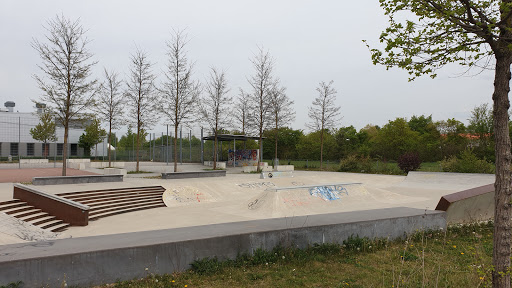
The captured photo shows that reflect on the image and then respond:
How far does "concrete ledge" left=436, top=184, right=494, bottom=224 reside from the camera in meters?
8.42

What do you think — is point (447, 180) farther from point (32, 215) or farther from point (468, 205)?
point (32, 215)

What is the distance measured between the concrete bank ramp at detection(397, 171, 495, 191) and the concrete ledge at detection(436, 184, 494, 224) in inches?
404

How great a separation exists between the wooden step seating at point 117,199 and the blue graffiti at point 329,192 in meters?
6.45

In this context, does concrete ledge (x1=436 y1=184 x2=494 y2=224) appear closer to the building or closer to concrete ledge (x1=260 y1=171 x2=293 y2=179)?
concrete ledge (x1=260 y1=171 x2=293 y2=179)

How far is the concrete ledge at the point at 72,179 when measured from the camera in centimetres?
1512

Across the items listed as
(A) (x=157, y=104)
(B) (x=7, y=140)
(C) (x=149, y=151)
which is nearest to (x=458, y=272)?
(A) (x=157, y=104)

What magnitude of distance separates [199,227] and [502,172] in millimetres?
5055

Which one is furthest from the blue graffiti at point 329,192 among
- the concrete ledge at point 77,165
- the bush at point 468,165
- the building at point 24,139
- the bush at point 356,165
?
the building at point 24,139

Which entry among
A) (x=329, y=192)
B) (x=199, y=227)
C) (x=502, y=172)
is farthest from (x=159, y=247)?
(x=329, y=192)

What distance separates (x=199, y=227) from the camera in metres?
6.61

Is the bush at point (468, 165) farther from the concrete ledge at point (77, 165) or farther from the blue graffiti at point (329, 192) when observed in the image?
the concrete ledge at point (77, 165)

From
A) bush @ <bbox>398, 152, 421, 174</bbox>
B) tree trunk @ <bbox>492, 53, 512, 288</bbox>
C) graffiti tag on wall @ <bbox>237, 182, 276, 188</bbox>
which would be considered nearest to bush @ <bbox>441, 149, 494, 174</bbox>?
bush @ <bbox>398, 152, 421, 174</bbox>

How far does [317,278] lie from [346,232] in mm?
1977

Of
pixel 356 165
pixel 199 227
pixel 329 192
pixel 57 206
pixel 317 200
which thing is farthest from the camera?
pixel 356 165
